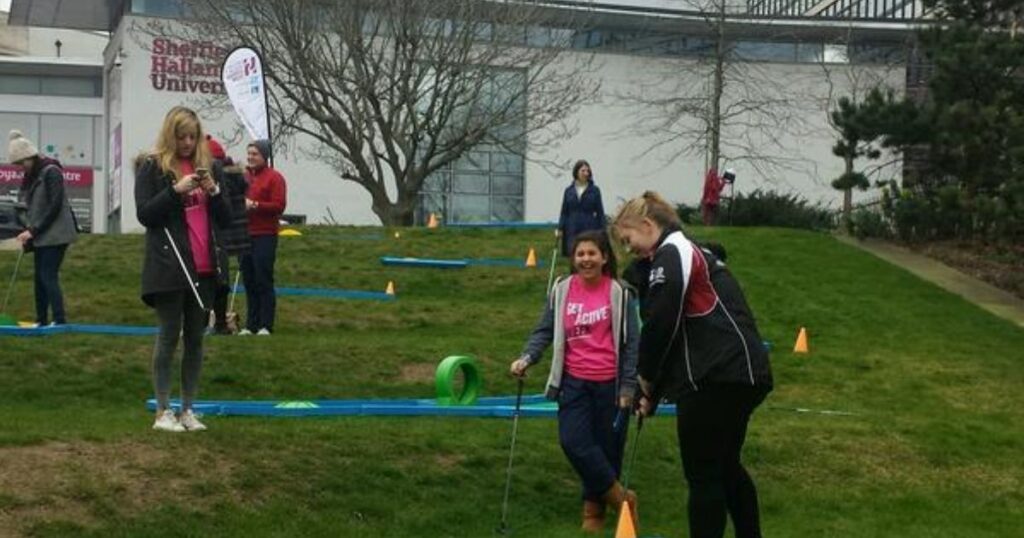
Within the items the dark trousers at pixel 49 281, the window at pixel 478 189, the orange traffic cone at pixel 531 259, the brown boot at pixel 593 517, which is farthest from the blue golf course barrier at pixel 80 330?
the window at pixel 478 189

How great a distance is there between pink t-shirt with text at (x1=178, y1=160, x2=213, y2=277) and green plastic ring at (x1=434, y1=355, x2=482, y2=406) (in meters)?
2.62

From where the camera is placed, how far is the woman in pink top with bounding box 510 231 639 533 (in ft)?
23.0

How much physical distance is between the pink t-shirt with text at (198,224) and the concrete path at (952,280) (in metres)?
12.5

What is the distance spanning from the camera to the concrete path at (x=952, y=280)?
1819 centimetres

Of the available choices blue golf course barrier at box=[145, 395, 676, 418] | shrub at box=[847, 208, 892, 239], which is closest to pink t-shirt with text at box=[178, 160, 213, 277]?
blue golf course barrier at box=[145, 395, 676, 418]

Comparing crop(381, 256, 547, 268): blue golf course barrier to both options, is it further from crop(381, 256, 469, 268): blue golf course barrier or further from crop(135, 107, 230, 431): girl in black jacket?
crop(135, 107, 230, 431): girl in black jacket

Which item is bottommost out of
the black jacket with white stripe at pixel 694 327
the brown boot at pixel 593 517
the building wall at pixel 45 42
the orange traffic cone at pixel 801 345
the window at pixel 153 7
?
the brown boot at pixel 593 517

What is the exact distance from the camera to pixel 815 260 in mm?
21203

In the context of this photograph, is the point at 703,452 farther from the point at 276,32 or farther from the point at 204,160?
the point at 276,32

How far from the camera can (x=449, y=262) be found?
1997cm

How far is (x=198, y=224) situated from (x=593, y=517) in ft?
9.33

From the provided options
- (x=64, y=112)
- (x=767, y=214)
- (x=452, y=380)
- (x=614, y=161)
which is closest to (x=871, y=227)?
(x=767, y=214)

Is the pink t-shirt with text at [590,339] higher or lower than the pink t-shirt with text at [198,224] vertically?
lower

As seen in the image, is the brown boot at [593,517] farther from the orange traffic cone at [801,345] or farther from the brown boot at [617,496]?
the orange traffic cone at [801,345]
